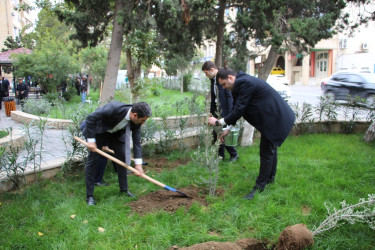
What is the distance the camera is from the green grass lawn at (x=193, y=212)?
9.80 feet

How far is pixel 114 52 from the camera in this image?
875 cm

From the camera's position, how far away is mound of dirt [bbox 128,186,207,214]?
3.63 meters

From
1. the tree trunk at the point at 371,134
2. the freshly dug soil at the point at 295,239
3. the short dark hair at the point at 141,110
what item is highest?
the short dark hair at the point at 141,110

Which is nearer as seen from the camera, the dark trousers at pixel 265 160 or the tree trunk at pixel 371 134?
the dark trousers at pixel 265 160

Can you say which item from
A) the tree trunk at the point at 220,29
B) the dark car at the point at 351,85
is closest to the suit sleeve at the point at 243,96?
the tree trunk at the point at 220,29

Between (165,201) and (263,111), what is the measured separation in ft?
5.50

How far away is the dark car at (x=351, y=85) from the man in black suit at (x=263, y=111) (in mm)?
11244

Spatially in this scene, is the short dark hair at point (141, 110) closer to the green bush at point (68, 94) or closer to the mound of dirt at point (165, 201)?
the mound of dirt at point (165, 201)

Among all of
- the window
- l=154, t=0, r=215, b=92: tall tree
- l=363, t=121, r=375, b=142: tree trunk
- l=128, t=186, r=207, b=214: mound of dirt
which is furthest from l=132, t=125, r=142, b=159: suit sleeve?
the window

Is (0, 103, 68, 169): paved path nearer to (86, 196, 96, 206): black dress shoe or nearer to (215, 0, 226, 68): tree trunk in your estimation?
(86, 196, 96, 206): black dress shoe

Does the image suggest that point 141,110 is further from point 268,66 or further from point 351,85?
point 351,85

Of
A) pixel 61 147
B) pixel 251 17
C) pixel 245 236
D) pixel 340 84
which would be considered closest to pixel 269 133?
pixel 245 236

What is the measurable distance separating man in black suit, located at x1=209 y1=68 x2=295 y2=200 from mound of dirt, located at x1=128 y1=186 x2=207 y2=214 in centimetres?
68

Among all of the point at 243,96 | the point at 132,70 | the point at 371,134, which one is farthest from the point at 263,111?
the point at 132,70
